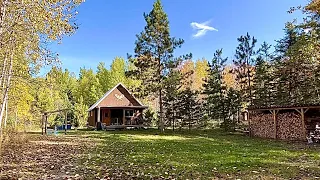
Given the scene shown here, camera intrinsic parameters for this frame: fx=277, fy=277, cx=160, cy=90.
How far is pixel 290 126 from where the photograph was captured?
16594 millimetres

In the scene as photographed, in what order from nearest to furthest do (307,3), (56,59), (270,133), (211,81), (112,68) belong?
1. (56,59)
2. (307,3)
3. (270,133)
4. (211,81)
5. (112,68)

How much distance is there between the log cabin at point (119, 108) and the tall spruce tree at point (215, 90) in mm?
7078

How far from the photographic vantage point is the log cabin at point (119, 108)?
94.9ft

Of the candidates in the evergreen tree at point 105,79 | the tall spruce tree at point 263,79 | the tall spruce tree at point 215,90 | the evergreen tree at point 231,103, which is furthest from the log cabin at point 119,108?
the tall spruce tree at point 263,79

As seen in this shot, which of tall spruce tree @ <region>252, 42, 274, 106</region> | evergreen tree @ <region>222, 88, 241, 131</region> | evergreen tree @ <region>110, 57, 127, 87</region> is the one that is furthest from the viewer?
evergreen tree @ <region>110, 57, 127, 87</region>

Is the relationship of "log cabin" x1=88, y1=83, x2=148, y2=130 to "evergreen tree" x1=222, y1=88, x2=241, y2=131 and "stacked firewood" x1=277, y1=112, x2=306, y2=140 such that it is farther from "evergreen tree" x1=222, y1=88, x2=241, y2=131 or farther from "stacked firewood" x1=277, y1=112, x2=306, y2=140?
"stacked firewood" x1=277, y1=112, x2=306, y2=140

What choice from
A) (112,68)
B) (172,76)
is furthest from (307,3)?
(112,68)

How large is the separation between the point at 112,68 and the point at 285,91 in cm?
2536

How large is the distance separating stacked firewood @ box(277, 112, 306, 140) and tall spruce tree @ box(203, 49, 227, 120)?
28.3 feet

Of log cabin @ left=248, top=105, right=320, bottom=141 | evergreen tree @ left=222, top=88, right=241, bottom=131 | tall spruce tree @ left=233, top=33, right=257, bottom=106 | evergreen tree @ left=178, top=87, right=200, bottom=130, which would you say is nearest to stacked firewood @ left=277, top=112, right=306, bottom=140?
log cabin @ left=248, top=105, right=320, bottom=141

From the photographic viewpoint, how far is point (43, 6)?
257 inches

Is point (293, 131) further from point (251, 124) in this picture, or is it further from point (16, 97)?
point (16, 97)

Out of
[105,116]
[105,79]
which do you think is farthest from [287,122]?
[105,79]

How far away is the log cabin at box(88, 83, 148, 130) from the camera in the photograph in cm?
2892
